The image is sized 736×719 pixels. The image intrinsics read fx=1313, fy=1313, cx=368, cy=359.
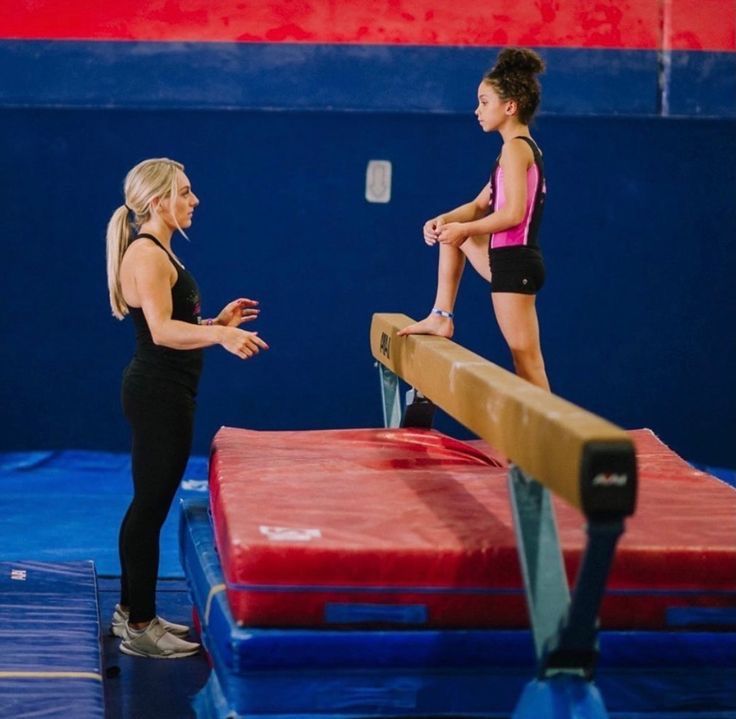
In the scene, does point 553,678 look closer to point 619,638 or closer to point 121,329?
point 619,638

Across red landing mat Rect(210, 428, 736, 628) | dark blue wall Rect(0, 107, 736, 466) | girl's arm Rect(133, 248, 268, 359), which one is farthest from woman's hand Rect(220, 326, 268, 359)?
dark blue wall Rect(0, 107, 736, 466)

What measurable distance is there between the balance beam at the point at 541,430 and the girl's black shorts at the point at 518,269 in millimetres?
421

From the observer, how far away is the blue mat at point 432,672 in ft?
9.47

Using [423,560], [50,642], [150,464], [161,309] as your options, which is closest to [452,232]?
[161,309]

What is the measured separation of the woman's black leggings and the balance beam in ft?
2.43

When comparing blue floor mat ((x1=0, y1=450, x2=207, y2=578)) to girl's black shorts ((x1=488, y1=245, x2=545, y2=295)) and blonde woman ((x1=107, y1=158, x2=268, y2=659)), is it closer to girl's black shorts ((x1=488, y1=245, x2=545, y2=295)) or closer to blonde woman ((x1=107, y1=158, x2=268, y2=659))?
blonde woman ((x1=107, y1=158, x2=268, y2=659))

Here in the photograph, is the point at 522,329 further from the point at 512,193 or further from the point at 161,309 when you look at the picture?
the point at 161,309

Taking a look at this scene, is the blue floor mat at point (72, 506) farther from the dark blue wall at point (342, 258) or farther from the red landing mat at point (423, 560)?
the red landing mat at point (423, 560)

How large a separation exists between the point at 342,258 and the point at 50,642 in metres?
3.67

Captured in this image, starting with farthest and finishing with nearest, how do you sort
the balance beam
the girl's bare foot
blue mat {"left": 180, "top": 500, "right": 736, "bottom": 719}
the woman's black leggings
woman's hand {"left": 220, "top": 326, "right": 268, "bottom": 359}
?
the girl's bare foot
the woman's black leggings
woman's hand {"left": 220, "top": 326, "right": 268, "bottom": 359}
blue mat {"left": 180, "top": 500, "right": 736, "bottom": 719}
the balance beam

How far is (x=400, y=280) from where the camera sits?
705 cm

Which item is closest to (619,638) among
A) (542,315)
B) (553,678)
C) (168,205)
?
(553,678)

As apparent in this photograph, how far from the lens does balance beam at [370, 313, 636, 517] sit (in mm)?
2396

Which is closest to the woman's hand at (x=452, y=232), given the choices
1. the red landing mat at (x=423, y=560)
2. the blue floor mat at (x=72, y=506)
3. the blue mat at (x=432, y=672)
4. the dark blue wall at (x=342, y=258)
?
the red landing mat at (x=423, y=560)
